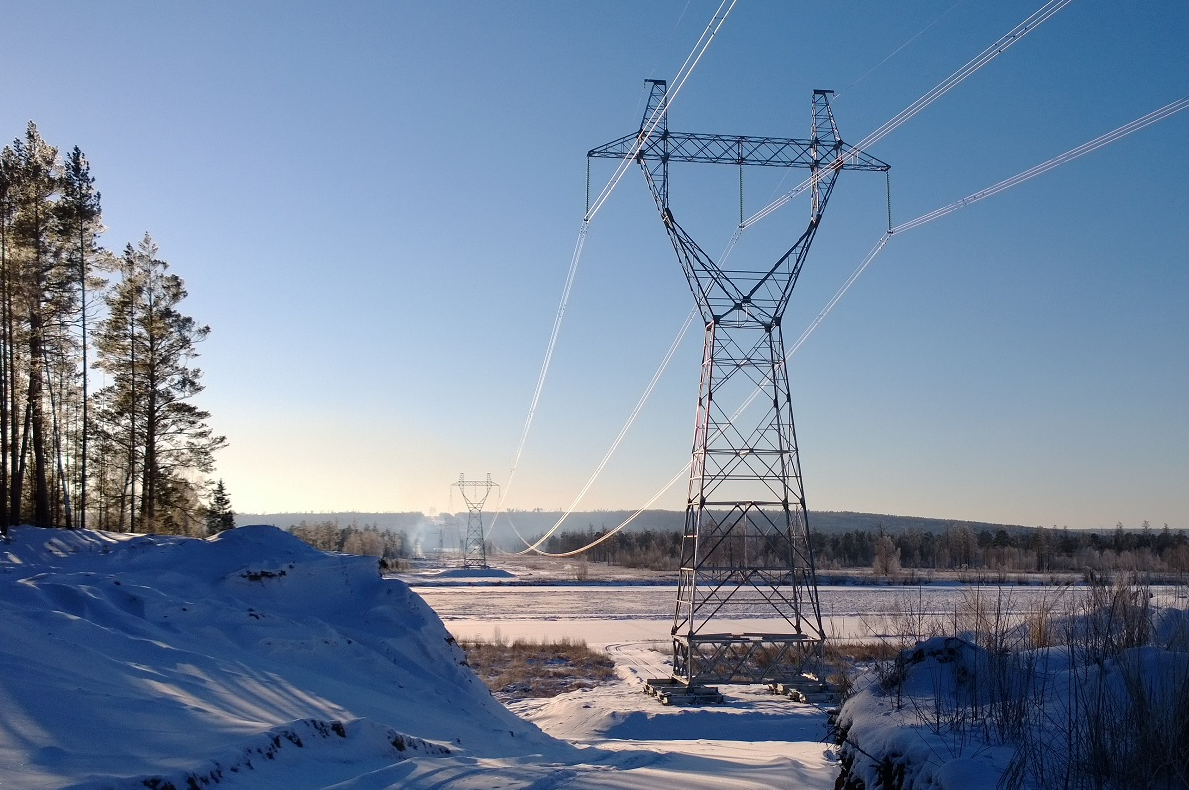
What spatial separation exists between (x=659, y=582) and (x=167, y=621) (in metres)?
82.9

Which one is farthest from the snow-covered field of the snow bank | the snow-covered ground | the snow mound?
the snow mound

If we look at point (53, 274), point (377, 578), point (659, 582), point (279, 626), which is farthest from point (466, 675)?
point (659, 582)

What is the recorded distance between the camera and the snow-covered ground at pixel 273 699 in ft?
23.4

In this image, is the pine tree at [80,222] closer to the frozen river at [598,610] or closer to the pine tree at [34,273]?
the pine tree at [34,273]

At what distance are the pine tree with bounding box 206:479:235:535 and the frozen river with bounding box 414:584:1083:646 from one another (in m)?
12.7

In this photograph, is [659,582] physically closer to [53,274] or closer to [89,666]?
[53,274]

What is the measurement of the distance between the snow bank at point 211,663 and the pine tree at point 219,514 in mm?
25353

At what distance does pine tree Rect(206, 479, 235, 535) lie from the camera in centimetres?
4641

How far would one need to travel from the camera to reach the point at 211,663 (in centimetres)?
1075

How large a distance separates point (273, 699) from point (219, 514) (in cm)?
4035

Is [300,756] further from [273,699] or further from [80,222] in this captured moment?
[80,222]

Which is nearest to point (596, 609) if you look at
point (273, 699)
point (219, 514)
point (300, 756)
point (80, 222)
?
point (219, 514)

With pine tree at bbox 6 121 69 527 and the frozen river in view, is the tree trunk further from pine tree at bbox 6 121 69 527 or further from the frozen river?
the frozen river

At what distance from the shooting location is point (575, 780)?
8766 mm
